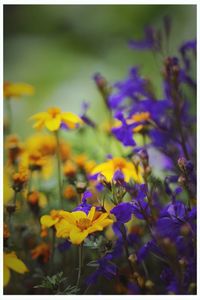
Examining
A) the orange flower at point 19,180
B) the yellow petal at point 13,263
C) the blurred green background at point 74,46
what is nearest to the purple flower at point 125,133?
the orange flower at point 19,180

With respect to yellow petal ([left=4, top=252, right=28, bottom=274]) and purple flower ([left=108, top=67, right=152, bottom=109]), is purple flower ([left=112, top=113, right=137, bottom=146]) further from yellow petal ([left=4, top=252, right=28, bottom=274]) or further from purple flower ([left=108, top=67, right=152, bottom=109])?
yellow petal ([left=4, top=252, right=28, bottom=274])

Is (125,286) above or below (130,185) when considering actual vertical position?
below

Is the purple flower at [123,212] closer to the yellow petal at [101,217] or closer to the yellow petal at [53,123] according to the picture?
the yellow petal at [101,217]

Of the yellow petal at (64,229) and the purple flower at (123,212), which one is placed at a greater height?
the purple flower at (123,212)

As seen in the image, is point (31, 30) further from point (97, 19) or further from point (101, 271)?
point (101, 271)

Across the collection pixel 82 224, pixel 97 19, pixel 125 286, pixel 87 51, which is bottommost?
pixel 125 286

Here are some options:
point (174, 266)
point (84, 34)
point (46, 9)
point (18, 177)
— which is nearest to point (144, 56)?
point (84, 34)
